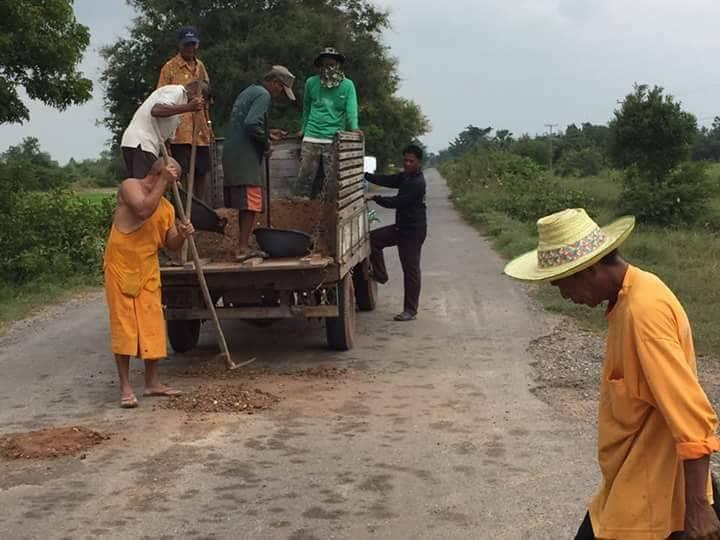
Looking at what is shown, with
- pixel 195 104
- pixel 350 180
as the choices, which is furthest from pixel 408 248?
pixel 195 104

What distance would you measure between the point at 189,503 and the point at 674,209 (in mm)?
21000

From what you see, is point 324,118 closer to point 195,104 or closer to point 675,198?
point 195,104

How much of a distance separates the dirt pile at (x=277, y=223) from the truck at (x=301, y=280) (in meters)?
0.05

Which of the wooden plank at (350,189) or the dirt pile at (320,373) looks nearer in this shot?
the dirt pile at (320,373)

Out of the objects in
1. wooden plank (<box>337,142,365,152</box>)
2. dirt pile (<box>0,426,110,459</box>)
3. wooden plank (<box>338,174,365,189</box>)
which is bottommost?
dirt pile (<box>0,426,110,459</box>)

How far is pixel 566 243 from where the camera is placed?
2.85 metres

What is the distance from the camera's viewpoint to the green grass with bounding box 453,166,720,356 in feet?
34.3

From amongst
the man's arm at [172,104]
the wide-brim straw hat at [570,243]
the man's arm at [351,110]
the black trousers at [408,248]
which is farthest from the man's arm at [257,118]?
the wide-brim straw hat at [570,243]

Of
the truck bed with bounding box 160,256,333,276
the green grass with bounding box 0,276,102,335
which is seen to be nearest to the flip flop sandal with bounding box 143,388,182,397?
the truck bed with bounding box 160,256,333,276

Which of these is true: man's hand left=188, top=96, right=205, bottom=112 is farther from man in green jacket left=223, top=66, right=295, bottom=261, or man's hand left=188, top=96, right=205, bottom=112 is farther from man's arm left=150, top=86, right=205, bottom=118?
man in green jacket left=223, top=66, right=295, bottom=261

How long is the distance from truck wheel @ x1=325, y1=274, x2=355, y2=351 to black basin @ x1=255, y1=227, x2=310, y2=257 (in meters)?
0.52

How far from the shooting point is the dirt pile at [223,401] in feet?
21.6

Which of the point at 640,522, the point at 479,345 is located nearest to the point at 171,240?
the point at 479,345

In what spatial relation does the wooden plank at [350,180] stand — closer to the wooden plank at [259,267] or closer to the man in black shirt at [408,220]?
the man in black shirt at [408,220]
